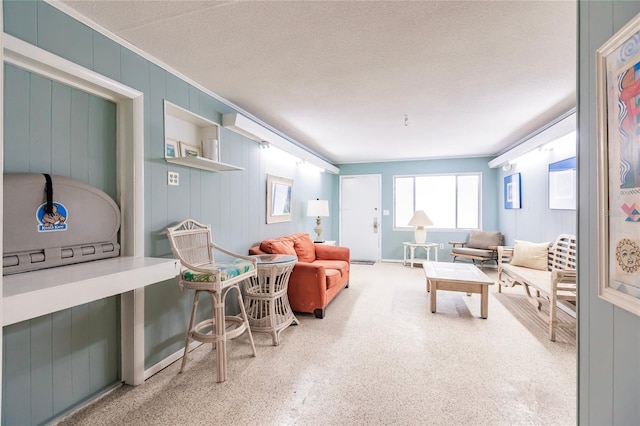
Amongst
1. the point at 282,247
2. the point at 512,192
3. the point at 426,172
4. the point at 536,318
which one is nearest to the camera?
the point at 536,318

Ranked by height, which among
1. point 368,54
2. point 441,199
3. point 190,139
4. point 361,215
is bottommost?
point 361,215

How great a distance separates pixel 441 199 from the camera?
6445mm

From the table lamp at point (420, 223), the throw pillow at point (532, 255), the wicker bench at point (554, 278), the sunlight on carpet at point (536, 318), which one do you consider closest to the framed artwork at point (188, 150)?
the wicker bench at point (554, 278)

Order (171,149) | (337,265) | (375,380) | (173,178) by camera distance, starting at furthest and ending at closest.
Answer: (337,265)
(171,149)
(173,178)
(375,380)

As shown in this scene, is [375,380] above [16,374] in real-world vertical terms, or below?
below

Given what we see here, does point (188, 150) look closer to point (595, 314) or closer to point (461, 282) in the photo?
point (595, 314)

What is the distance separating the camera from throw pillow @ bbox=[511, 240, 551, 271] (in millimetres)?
3656

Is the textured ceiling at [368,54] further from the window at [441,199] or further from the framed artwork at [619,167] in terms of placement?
the window at [441,199]

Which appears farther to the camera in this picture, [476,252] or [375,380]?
[476,252]

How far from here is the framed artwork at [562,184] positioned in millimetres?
3371

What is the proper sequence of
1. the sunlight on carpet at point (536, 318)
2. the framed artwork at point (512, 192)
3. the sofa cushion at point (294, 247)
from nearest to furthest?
the sunlight on carpet at point (536, 318), the sofa cushion at point (294, 247), the framed artwork at point (512, 192)

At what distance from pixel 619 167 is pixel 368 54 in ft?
5.34

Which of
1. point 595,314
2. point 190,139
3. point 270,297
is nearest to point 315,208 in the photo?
point 270,297

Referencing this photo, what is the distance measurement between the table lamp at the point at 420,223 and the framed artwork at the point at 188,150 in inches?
168
